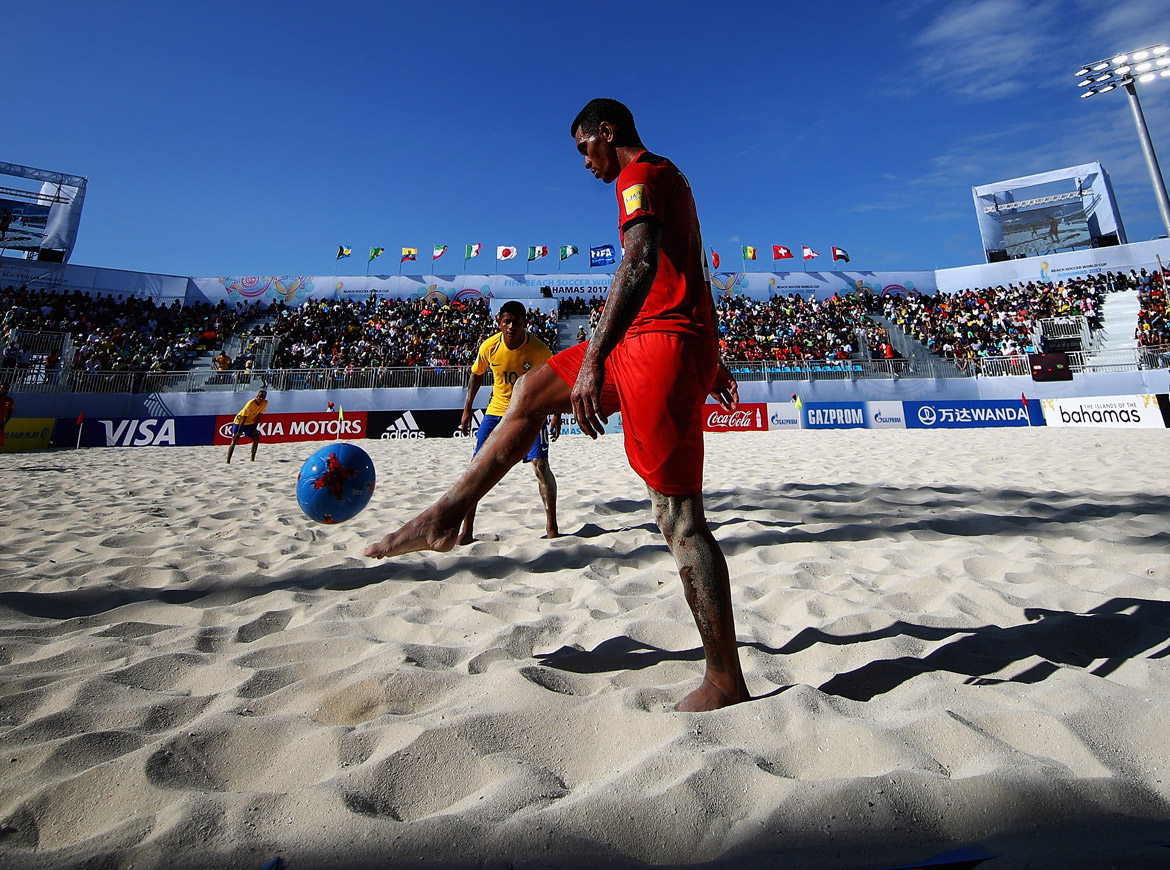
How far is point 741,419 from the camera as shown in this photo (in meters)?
18.5

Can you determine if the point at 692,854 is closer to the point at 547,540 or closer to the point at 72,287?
the point at 547,540

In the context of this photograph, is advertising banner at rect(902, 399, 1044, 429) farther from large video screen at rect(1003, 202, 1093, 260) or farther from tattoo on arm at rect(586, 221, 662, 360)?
large video screen at rect(1003, 202, 1093, 260)

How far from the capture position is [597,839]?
1.16 m

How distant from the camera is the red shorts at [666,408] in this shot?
181 centimetres

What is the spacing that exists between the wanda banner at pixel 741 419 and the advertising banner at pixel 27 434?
18243 mm

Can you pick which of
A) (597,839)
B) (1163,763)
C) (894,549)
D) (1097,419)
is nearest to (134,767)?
(597,839)

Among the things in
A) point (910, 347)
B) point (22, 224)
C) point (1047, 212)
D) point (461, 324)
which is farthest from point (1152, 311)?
point (22, 224)

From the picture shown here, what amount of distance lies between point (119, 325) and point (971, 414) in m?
32.8

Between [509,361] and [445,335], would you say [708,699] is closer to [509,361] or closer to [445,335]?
[509,361]

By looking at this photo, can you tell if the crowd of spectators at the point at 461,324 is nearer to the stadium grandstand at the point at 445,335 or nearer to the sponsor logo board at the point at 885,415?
the stadium grandstand at the point at 445,335

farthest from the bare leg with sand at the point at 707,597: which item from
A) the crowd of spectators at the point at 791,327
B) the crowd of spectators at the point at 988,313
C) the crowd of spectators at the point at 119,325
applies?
the crowd of spectators at the point at 988,313

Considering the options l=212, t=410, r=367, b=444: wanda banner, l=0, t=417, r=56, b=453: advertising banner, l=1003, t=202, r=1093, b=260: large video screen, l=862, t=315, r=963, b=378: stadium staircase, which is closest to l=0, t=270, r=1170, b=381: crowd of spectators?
l=862, t=315, r=963, b=378: stadium staircase

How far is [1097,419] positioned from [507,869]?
67.0ft

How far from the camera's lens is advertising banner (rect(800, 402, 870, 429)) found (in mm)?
18547
